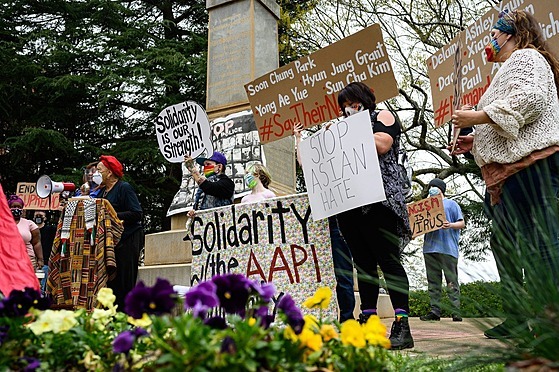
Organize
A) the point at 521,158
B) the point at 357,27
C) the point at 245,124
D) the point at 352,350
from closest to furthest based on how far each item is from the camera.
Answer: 1. the point at 352,350
2. the point at 521,158
3. the point at 245,124
4. the point at 357,27

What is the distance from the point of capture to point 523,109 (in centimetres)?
322

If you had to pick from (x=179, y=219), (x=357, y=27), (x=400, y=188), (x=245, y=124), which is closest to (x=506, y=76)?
(x=400, y=188)

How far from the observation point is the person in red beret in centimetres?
558

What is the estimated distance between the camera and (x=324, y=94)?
5355 millimetres

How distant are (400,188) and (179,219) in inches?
211

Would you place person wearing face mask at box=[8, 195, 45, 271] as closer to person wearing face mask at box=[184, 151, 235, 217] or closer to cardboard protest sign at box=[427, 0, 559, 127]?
person wearing face mask at box=[184, 151, 235, 217]

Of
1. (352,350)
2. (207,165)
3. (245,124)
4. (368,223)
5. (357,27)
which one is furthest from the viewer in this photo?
(357,27)

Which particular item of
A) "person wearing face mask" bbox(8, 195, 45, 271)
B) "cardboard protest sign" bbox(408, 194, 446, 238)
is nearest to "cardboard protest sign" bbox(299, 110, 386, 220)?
"cardboard protest sign" bbox(408, 194, 446, 238)

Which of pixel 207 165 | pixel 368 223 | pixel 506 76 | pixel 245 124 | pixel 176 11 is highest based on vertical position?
pixel 176 11

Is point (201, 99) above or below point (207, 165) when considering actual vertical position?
above

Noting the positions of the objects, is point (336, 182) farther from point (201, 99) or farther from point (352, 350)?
point (201, 99)

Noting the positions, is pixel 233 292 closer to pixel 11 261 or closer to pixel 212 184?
pixel 11 261

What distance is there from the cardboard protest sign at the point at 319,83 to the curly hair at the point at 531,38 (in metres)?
1.29

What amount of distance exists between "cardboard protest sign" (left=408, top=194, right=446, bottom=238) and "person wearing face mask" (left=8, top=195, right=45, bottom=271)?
480 centimetres
